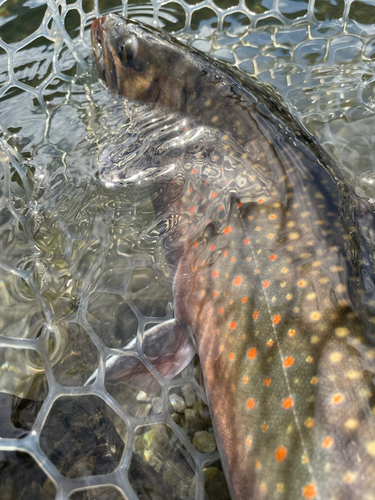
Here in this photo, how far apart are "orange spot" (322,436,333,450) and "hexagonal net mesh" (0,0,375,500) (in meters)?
0.62

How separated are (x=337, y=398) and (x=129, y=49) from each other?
2113mm

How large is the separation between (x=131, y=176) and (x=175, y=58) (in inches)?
26.2

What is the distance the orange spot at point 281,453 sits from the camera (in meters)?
1.42

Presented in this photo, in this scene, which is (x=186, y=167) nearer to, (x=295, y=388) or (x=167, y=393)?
(x=167, y=393)

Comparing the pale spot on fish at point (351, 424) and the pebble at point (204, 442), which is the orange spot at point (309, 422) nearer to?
the pale spot on fish at point (351, 424)

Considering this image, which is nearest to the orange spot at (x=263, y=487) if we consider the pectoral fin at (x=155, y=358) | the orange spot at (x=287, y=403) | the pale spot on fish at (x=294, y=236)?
the orange spot at (x=287, y=403)

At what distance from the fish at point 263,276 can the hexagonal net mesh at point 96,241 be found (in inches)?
9.0

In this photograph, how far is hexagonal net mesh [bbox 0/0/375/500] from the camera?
1.81m

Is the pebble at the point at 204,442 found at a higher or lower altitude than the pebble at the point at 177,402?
lower

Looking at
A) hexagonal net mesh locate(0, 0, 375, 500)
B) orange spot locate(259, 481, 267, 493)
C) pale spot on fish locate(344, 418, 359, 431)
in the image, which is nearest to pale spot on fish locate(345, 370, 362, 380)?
pale spot on fish locate(344, 418, 359, 431)

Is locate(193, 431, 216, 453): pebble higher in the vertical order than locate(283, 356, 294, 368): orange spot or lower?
lower

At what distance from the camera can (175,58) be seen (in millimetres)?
2434

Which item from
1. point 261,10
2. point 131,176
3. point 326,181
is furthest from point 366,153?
point 261,10

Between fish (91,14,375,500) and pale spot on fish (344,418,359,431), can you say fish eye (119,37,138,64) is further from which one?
pale spot on fish (344,418,359,431)
